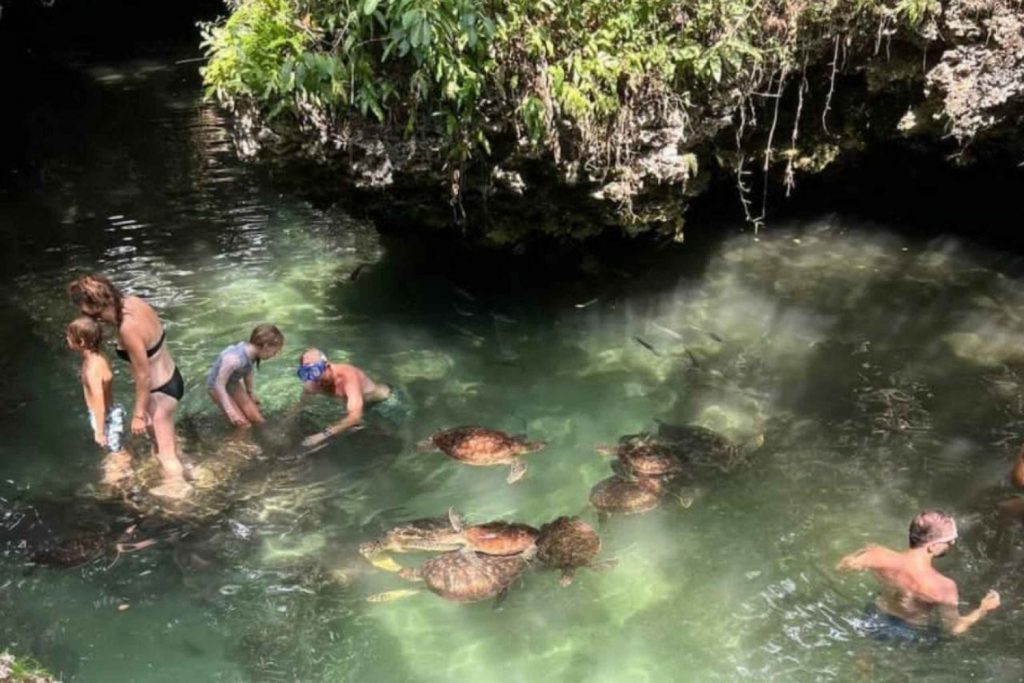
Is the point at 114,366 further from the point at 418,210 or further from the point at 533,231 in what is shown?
the point at 533,231

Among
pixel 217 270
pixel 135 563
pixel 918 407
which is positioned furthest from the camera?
pixel 217 270

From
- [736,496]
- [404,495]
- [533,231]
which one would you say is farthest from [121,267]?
[736,496]

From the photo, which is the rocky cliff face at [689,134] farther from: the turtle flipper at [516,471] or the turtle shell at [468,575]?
the turtle shell at [468,575]

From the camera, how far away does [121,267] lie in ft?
31.1

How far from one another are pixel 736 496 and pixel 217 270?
634cm

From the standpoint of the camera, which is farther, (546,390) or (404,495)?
(546,390)

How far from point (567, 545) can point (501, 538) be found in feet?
1.40

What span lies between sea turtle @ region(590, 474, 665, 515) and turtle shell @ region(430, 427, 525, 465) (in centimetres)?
72

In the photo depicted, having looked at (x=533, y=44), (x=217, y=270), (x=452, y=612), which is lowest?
(x=452, y=612)

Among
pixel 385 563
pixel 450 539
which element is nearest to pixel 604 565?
pixel 450 539

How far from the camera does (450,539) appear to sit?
5.48 metres

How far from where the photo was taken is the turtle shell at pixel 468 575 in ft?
16.6

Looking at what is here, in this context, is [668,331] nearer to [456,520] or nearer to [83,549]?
[456,520]

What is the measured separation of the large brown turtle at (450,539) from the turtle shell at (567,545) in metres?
0.09
